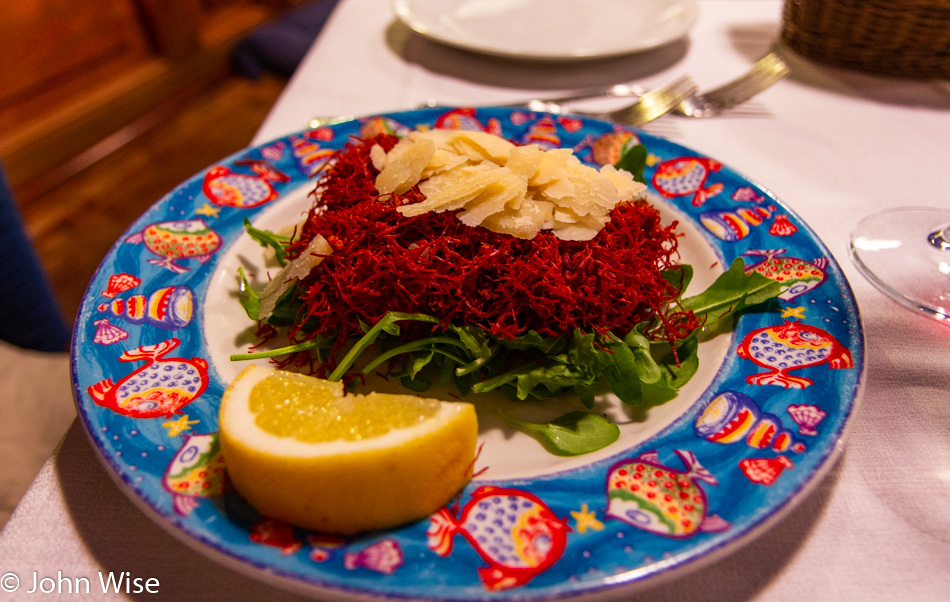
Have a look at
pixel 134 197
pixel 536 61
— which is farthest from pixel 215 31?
pixel 536 61

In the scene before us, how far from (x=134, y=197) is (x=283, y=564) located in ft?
11.9

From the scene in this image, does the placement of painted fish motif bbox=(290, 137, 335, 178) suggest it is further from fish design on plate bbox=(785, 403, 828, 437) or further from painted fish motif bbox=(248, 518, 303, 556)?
fish design on plate bbox=(785, 403, 828, 437)

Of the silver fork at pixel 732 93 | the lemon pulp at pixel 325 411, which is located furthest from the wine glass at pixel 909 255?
the lemon pulp at pixel 325 411

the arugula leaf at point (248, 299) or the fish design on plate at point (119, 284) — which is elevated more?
the fish design on plate at point (119, 284)

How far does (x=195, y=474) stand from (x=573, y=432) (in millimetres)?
559

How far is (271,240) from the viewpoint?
4.33ft

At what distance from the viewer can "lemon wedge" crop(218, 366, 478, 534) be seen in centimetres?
73

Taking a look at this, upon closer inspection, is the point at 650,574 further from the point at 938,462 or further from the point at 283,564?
the point at 938,462

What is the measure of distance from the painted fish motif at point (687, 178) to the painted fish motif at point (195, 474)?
1.12m

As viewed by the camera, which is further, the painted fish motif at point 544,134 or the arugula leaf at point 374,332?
the painted fish motif at point 544,134

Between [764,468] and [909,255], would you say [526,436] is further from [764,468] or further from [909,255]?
[909,255]

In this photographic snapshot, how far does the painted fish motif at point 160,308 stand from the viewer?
1.08 m

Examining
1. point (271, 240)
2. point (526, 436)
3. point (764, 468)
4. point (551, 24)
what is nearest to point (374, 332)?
point (526, 436)

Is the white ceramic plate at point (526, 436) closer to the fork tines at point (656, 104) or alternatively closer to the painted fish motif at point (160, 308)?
the painted fish motif at point (160, 308)
